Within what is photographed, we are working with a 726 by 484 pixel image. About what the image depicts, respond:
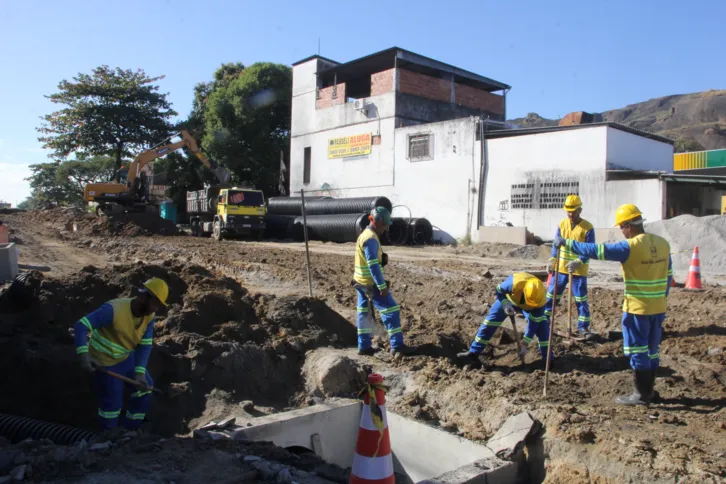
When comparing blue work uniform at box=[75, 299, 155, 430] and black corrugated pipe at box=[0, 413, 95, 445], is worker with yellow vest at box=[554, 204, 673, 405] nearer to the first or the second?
blue work uniform at box=[75, 299, 155, 430]

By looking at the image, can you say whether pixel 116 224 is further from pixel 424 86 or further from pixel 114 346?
pixel 114 346

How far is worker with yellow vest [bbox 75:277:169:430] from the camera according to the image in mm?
4438

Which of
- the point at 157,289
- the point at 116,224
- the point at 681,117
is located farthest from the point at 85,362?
the point at 681,117

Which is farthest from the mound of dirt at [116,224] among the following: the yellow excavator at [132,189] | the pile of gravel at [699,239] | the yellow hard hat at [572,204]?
the yellow hard hat at [572,204]

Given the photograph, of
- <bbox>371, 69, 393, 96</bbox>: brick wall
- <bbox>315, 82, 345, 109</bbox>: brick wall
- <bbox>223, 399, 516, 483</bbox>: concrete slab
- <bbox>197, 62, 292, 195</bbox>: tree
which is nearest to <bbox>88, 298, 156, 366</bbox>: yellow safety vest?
<bbox>223, 399, 516, 483</bbox>: concrete slab

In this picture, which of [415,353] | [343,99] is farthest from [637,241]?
[343,99]

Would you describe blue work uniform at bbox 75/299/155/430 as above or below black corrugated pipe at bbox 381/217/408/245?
below

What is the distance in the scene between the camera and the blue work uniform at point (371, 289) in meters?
6.36

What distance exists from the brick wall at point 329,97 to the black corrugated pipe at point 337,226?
851cm

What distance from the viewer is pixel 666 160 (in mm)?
21656

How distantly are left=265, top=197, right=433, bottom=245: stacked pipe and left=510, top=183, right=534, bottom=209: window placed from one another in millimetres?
3728

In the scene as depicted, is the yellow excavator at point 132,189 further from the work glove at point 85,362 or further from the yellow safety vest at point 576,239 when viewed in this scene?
the work glove at point 85,362

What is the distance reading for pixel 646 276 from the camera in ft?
16.6

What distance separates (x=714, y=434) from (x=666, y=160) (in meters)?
20.0
